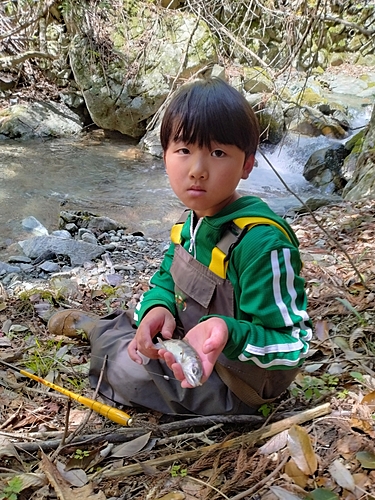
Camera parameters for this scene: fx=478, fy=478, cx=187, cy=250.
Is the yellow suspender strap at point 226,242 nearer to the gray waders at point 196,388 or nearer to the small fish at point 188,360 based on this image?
the gray waders at point 196,388

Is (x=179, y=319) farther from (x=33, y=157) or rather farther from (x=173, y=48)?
(x=173, y=48)

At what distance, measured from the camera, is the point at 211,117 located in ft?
4.77

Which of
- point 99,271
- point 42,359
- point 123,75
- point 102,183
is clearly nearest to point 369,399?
point 42,359

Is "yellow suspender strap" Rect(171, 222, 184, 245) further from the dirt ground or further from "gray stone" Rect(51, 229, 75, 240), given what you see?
"gray stone" Rect(51, 229, 75, 240)

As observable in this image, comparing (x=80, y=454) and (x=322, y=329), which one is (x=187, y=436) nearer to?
(x=80, y=454)

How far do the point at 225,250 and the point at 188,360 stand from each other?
437 millimetres

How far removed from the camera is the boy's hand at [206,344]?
1288 mm

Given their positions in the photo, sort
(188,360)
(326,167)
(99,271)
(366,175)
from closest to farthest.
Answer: (188,360) → (99,271) → (366,175) → (326,167)

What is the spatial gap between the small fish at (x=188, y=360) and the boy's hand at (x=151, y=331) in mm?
239

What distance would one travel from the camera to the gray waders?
160 cm

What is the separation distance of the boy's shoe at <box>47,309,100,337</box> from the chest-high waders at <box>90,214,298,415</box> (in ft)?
1.45

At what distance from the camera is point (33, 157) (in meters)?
9.92

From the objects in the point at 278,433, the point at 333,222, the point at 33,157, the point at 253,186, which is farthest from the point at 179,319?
the point at 33,157

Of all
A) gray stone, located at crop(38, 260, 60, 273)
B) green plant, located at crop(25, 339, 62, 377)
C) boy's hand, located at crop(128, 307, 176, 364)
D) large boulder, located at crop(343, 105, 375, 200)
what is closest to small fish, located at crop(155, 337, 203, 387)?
boy's hand, located at crop(128, 307, 176, 364)
